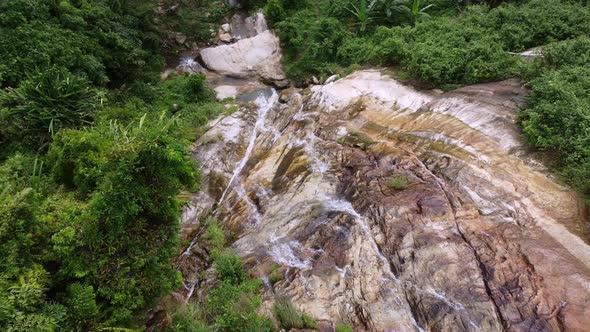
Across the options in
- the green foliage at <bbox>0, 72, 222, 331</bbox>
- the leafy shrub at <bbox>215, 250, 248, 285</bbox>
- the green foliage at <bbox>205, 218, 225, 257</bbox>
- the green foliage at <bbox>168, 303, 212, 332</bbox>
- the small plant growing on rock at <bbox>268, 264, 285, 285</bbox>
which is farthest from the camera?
the green foliage at <bbox>205, 218, 225, 257</bbox>

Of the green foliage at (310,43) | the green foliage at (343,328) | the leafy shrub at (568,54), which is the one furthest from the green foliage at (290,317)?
the green foliage at (310,43)

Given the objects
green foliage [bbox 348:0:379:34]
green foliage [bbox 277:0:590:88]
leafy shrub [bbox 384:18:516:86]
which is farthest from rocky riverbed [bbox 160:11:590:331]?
green foliage [bbox 348:0:379:34]

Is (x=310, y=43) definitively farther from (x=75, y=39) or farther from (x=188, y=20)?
(x=75, y=39)

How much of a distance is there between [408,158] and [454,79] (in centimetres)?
365

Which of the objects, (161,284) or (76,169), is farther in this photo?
(76,169)

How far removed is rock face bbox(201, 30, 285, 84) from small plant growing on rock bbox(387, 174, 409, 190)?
29.5ft

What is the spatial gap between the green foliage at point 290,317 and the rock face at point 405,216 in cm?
Result: 19

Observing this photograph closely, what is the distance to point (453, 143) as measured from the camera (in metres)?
7.89

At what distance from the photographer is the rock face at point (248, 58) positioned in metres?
15.3

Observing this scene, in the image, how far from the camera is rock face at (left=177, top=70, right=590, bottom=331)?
5.38 m

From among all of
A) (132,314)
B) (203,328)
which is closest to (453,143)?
(203,328)

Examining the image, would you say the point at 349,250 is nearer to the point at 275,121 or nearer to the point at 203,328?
the point at 203,328

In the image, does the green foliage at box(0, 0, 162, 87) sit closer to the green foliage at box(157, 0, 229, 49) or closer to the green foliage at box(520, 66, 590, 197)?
the green foliage at box(157, 0, 229, 49)

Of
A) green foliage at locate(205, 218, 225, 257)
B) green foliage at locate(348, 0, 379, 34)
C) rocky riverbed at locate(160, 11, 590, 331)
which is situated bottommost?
green foliage at locate(205, 218, 225, 257)
